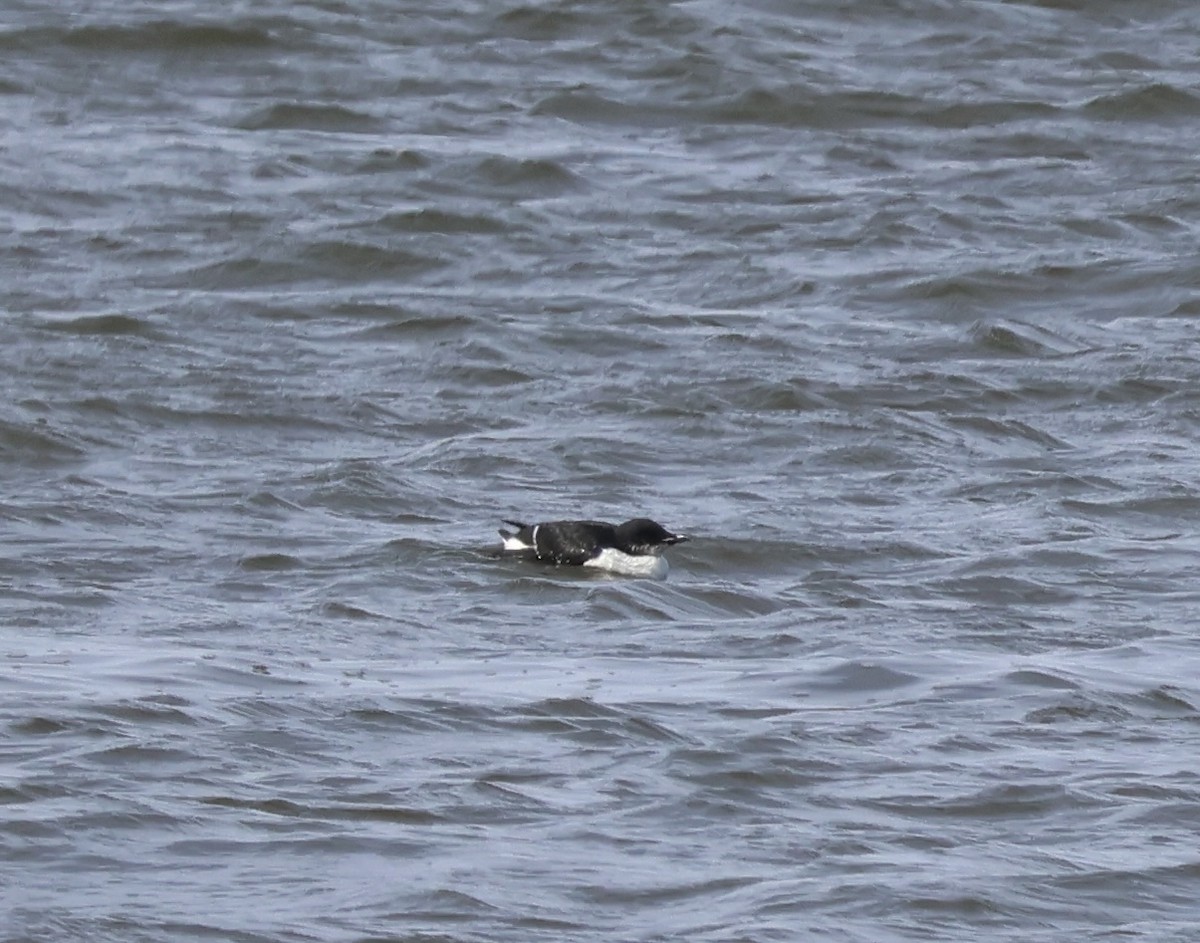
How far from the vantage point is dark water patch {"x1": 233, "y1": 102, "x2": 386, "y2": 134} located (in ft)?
61.7

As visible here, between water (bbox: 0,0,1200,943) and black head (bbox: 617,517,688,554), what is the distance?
0.18 metres

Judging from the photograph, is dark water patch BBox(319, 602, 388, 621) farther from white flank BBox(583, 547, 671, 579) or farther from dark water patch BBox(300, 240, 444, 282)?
dark water patch BBox(300, 240, 444, 282)

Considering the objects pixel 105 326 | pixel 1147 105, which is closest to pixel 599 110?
pixel 1147 105

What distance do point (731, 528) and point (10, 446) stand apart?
11.0 ft

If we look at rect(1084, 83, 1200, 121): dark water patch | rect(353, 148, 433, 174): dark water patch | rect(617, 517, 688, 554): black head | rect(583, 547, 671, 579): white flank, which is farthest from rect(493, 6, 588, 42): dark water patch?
rect(583, 547, 671, 579): white flank

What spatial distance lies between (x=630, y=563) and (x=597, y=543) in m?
0.35

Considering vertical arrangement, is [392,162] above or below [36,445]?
above

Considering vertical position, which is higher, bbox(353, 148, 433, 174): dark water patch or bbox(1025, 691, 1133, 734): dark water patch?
bbox(353, 148, 433, 174): dark water patch

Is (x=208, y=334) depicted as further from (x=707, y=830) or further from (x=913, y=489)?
(x=707, y=830)

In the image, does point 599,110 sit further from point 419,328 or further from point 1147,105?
point 419,328

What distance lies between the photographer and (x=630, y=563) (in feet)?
34.3

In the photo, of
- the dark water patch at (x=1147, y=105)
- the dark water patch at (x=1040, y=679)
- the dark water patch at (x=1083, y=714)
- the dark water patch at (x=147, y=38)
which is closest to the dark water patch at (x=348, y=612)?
the dark water patch at (x=1040, y=679)

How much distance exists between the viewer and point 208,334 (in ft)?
47.5

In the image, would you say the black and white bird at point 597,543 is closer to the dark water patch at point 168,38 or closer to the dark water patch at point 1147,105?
the dark water patch at point 1147,105
